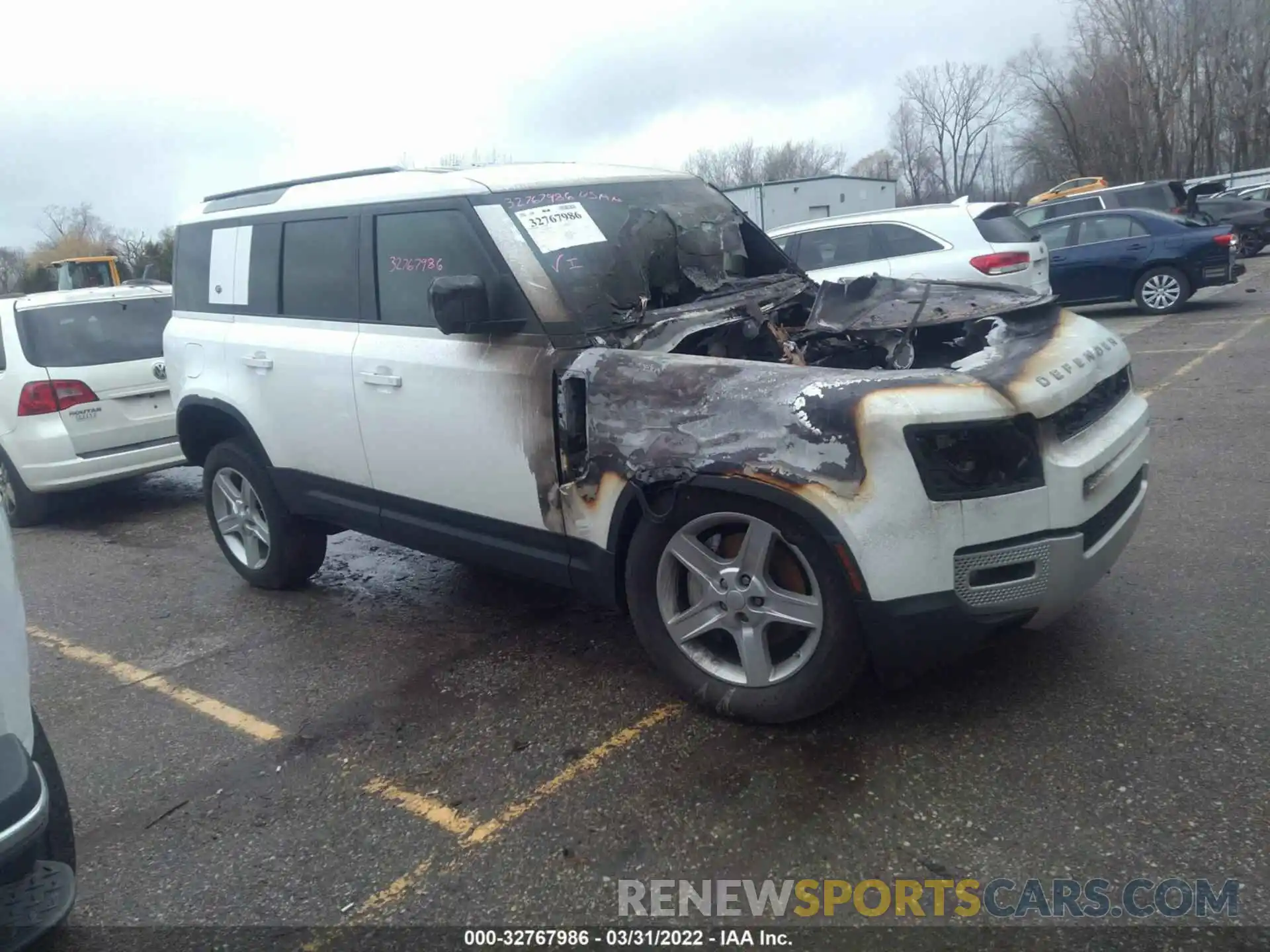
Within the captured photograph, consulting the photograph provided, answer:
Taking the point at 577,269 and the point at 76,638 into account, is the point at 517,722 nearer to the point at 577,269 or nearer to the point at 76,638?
the point at 577,269

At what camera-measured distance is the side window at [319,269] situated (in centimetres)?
442

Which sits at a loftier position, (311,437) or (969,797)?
(311,437)

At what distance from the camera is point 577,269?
3.86 metres

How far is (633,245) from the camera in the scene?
13.5ft

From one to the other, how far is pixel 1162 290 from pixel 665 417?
12176 mm

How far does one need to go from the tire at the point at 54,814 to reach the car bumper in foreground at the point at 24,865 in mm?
34

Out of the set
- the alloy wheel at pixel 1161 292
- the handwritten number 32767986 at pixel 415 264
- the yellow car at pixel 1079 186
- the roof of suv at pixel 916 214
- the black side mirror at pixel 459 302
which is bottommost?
the alloy wheel at pixel 1161 292


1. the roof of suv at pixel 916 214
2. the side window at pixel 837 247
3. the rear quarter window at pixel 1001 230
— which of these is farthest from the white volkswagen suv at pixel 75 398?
the rear quarter window at pixel 1001 230

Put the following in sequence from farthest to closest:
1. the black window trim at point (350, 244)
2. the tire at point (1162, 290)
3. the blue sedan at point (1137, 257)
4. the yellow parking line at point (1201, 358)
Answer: the tire at point (1162, 290), the blue sedan at point (1137, 257), the yellow parking line at point (1201, 358), the black window trim at point (350, 244)

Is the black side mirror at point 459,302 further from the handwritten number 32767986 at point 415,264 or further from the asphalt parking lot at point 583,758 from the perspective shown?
the asphalt parking lot at point 583,758

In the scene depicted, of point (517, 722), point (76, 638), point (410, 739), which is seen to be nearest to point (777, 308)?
point (517, 722)

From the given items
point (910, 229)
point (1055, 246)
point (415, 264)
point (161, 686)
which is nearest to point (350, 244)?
point (415, 264)

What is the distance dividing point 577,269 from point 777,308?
95 centimetres

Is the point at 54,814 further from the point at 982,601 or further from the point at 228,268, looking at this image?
the point at 228,268
